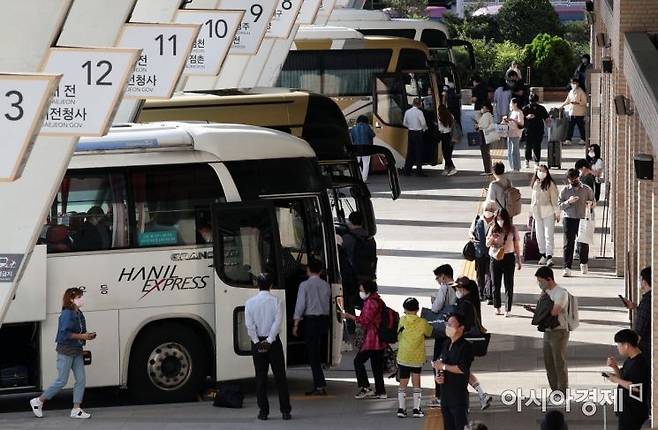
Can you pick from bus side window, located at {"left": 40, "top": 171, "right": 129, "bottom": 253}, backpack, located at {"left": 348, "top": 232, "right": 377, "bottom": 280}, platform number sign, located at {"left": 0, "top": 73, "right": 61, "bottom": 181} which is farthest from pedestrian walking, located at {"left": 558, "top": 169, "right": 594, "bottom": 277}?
platform number sign, located at {"left": 0, "top": 73, "right": 61, "bottom": 181}

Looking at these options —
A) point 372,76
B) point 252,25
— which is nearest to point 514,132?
point 372,76

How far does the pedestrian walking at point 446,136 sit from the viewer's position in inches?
1553

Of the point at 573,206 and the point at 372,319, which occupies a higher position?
the point at 573,206

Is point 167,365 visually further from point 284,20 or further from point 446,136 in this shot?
point 446,136

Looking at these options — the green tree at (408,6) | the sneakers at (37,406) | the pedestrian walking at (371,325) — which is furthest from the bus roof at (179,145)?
the green tree at (408,6)

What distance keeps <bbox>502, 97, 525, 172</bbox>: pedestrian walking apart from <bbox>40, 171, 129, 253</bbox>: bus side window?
754 inches

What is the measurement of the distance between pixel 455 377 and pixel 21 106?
17.9 feet

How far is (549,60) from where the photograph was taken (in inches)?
2373

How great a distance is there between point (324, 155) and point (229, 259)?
178 inches

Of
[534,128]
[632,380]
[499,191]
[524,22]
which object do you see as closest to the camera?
[632,380]

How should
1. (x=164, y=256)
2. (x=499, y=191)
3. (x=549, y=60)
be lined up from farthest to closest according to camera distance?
(x=549, y=60) < (x=499, y=191) < (x=164, y=256)

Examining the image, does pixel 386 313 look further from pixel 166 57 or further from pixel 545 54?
pixel 545 54

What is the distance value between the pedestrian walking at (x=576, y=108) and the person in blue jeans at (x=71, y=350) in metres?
25.9

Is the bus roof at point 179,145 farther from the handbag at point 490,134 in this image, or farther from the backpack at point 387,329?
the handbag at point 490,134
